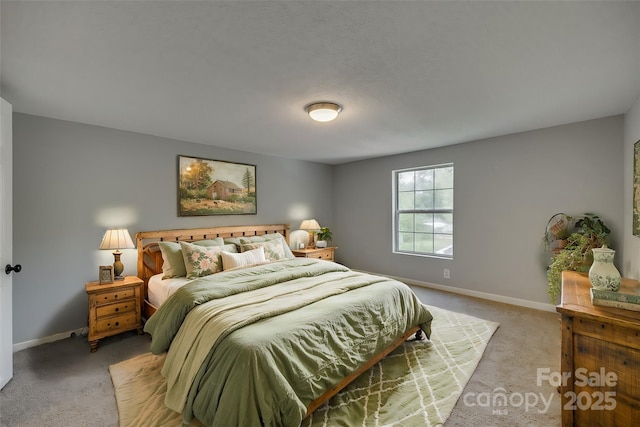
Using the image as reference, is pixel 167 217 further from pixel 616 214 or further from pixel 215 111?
pixel 616 214

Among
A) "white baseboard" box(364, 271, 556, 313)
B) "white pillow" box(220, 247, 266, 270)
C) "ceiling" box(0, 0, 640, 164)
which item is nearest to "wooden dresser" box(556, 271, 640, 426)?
"ceiling" box(0, 0, 640, 164)

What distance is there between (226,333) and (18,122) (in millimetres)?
3024

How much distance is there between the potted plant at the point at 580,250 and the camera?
275 cm

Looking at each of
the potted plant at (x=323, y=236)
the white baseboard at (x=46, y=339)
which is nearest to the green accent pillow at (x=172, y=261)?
the white baseboard at (x=46, y=339)

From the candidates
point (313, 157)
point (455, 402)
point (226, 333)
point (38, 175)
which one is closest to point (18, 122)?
point (38, 175)

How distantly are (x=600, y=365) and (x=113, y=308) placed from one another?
3872mm

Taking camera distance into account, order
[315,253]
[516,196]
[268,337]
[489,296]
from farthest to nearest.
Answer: [315,253]
[489,296]
[516,196]
[268,337]

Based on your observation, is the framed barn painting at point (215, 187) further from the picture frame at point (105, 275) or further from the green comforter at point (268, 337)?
the green comforter at point (268, 337)

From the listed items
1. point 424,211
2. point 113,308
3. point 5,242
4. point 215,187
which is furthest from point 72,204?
point 424,211

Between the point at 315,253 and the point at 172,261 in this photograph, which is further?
the point at 315,253

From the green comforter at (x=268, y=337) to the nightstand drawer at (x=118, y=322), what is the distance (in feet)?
2.52

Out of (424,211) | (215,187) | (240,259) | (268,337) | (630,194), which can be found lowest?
(268,337)

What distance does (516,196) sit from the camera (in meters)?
3.78

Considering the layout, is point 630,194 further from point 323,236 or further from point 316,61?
point 323,236
